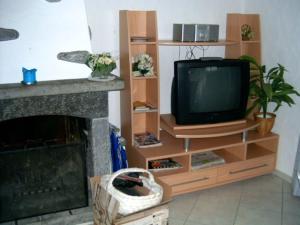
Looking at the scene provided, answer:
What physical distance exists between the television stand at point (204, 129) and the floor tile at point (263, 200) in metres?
0.50

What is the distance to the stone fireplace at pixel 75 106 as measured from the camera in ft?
6.77

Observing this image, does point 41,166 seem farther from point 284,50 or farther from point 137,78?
point 284,50

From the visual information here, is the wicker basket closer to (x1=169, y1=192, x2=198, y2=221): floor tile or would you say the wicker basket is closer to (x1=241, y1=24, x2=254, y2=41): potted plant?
(x1=169, y1=192, x2=198, y2=221): floor tile

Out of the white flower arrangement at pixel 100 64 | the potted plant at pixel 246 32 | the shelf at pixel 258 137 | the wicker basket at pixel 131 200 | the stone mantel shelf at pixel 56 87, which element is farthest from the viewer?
the potted plant at pixel 246 32

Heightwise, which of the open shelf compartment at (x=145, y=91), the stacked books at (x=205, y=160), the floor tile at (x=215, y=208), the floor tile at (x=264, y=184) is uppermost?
the open shelf compartment at (x=145, y=91)

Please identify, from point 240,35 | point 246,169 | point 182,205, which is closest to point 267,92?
point 240,35

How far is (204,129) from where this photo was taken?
110 inches

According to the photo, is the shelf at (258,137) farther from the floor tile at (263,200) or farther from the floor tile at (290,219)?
the floor tile at (290,219)

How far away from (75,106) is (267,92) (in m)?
1.64

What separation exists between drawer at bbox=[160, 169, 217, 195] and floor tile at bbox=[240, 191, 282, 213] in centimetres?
31

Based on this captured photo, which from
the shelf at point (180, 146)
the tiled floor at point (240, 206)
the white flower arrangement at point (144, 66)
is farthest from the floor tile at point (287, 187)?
the white flower arrangement at point (144, 66)

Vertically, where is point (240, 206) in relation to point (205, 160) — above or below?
below

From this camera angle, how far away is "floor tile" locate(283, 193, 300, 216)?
101 inches

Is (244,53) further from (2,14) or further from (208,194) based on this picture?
(2,14)
